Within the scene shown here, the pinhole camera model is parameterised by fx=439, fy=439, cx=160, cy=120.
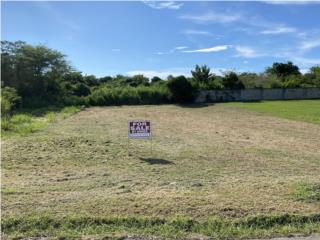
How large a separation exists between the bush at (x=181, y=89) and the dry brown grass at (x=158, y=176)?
3116cm

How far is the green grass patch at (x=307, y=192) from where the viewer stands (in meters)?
6.09

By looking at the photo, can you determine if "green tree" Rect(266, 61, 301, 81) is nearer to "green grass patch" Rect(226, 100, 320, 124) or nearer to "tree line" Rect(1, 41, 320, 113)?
"tree line" Rect(1, 41, 320, 113)

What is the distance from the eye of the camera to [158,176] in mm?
8273

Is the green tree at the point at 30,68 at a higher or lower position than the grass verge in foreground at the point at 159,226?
higher

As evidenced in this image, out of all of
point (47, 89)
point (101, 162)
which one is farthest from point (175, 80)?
point (101, 162)

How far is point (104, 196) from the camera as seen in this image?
20.9 feet

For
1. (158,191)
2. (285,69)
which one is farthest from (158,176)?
(285,69)

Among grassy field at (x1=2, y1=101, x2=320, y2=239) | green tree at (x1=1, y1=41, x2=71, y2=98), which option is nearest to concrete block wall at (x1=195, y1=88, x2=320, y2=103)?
green tree at (x1=1, y1=41, x2=71, y2=98)

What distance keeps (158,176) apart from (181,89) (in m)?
38.3

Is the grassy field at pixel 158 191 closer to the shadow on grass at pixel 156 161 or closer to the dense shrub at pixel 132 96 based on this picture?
the shadow on grass at pixel 156 161

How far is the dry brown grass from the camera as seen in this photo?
18.8 feet

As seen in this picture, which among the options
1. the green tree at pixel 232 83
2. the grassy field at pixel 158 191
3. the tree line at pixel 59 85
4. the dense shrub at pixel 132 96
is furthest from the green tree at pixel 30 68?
the grassy field at pixel 158 191

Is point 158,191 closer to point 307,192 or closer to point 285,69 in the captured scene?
point 307,192

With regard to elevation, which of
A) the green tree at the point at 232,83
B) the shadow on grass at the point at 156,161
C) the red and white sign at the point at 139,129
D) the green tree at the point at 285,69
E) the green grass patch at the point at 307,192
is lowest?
the shadow on grass at the point at 156,161
